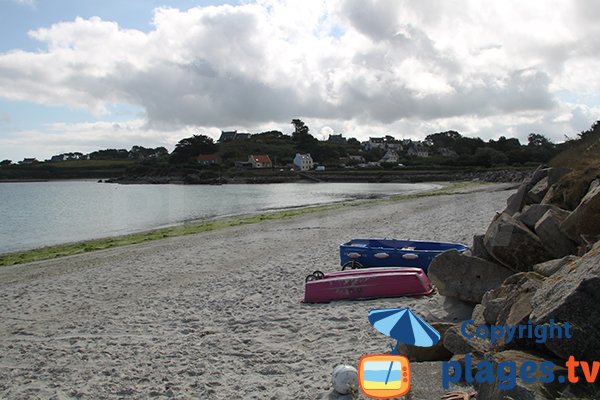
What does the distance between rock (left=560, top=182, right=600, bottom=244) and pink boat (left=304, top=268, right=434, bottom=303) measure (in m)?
3.28

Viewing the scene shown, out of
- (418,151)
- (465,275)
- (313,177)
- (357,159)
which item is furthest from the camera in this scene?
(418,151)

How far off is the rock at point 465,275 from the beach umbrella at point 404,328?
3.14 m

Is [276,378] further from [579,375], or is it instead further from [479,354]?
[579,375]

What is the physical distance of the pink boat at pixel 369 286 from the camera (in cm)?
967

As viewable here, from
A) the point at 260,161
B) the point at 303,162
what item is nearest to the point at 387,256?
the point at 303,162

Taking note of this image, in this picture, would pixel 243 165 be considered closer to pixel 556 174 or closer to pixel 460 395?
pixel 556 174

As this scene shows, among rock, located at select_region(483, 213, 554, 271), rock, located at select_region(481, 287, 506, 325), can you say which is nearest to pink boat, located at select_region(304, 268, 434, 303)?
rock, located at select_region(483, 213, 554, 271)

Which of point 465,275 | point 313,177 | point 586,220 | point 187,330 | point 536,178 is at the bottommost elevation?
point 187,330

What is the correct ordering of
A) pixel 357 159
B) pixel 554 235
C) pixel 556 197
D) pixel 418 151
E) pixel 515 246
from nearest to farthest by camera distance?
pixel 554 235 → pixel 515 246 → pixel 556 197 → pixel 357 159 → pixel 418 151

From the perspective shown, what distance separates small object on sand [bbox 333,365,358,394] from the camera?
17.8ft

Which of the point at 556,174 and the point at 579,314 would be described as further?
the point at 556,174

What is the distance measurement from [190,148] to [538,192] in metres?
154

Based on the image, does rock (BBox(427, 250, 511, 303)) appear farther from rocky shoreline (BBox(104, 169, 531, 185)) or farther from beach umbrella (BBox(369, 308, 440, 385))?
rocky shoreline (BBox(104, 169, 531, 185))

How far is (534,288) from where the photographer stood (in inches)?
201
